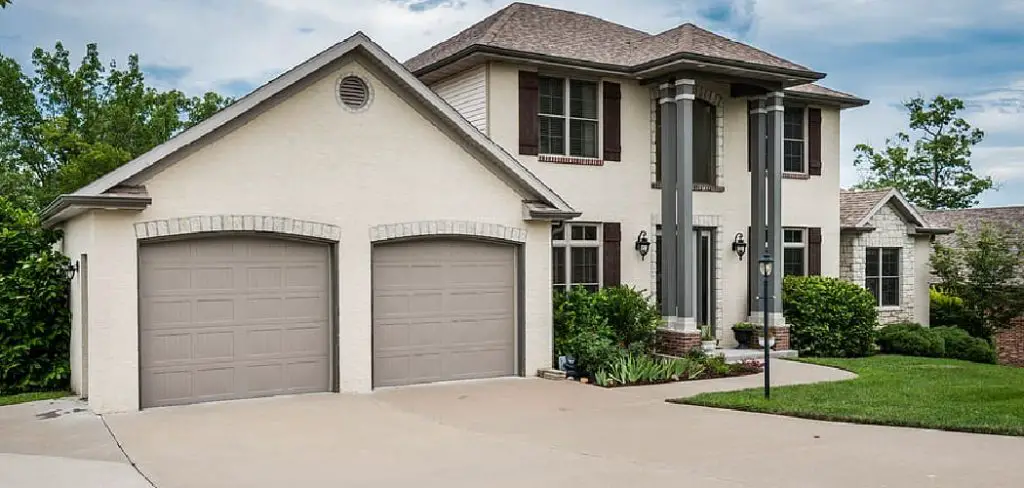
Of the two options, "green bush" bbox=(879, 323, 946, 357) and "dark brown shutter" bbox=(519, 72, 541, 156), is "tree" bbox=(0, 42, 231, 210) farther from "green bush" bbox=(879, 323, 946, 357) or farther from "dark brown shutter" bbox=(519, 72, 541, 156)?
"green bush" bbox=(879, 323, 946, 357)

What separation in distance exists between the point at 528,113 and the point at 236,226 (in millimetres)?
6685

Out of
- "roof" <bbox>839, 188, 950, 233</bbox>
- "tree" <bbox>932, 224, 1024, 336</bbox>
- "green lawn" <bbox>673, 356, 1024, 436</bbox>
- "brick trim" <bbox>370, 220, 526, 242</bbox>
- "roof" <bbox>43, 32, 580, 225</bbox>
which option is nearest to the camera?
"green lawn" <bbox>673, 356, 1024, 436</bbox>

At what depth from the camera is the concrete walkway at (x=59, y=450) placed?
823 centimetres

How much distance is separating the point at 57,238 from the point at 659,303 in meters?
10.9

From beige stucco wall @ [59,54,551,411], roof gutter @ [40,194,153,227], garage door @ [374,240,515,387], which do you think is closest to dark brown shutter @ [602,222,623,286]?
beige stucco wall @ [59,54,551,411]

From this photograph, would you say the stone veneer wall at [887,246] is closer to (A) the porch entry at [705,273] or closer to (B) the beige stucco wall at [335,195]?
(A) the porch entry at [705,273]

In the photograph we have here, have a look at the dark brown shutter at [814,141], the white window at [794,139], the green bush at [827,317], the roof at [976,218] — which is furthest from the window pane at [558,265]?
the roof at [976,218]

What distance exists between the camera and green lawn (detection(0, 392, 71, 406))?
12560 mm

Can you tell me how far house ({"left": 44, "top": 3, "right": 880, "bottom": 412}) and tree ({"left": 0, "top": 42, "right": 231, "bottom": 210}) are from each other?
64.1 ft

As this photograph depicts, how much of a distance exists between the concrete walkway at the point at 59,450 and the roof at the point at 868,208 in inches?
659

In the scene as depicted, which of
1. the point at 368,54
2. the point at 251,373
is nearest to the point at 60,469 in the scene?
the point at 251,373

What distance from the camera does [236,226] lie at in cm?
1234

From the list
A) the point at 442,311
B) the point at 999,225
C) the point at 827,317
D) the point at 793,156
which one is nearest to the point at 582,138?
the point at 442,311

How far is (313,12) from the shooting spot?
2117 centimetres
